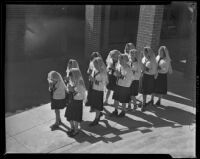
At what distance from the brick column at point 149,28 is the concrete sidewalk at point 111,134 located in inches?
55.5

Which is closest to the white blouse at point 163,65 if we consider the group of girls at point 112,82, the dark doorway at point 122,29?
the group of girls at point 112,82

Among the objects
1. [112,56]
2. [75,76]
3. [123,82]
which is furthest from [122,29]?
[75,76]

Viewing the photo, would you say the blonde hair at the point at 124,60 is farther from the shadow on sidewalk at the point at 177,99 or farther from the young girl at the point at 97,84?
the shadow on sidewalk at the point at 177,99

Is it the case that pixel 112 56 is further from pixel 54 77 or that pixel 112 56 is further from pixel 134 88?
pixel 54 77

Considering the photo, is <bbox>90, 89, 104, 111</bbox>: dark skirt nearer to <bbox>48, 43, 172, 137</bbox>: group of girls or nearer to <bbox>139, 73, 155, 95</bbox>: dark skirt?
<bbox>48, 43, 172, 137</bbox>: group of girls

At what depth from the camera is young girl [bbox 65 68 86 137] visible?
5316mm

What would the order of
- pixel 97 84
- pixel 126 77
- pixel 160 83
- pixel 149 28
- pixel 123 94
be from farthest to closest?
pixel 149 28 → pixel 160 83 → pixel 123 94 → pixel 126 77 → pixel 97 84

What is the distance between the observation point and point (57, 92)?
17.8ft

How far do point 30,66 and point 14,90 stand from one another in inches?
25.1

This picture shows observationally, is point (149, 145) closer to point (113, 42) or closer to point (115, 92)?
point (115, 92)

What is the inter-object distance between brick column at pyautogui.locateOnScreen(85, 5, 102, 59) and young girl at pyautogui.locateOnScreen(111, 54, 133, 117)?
713mm

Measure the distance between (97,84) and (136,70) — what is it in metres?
0.93
